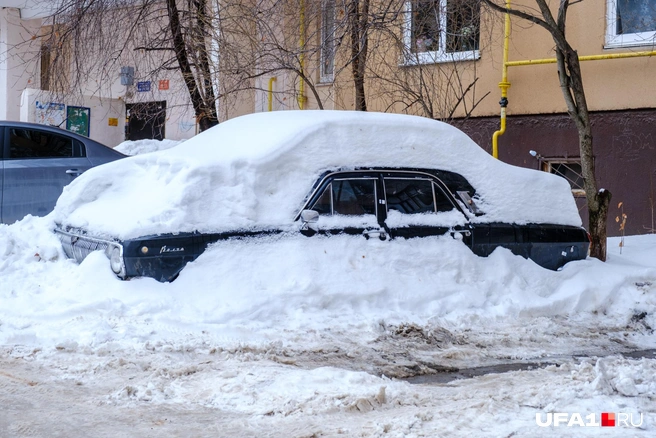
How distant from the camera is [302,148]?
256 inches

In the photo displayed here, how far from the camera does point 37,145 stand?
8969mm

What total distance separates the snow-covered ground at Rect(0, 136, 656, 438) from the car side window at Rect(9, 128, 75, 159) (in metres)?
1.52

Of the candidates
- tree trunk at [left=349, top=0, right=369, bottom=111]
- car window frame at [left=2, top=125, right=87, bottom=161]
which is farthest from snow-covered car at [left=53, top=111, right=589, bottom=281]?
tree trunk at [left=349, top=0, right=369, bottom=111]

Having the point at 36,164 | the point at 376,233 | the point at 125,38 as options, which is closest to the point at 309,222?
the point at 376,233

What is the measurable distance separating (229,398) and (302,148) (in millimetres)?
2833

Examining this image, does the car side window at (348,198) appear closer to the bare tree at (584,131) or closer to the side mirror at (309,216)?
the side mirror at (309,216)

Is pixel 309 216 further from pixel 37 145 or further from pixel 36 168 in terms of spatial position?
pixel 37 145

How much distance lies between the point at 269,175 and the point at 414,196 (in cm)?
137

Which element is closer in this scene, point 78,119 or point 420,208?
point 420,208

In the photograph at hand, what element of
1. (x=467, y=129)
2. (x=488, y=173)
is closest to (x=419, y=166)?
(x=488, y=173)

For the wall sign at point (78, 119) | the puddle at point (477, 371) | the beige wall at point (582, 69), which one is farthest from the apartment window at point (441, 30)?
the wall sign at point (78, 119)

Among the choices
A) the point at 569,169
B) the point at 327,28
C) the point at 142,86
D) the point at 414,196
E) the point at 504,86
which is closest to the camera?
the point at 414,196

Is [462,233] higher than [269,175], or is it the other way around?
[269,175]

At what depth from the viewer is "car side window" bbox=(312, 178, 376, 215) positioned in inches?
252
